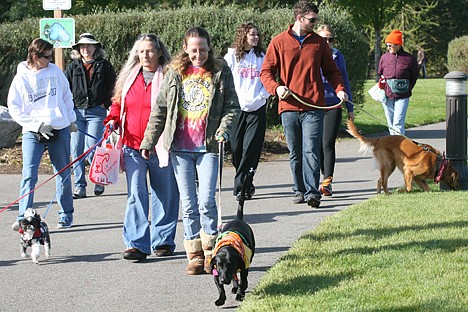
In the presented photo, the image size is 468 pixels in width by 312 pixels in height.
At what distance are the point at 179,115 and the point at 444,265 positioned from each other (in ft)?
7.45

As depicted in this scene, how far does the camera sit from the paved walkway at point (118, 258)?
20.1 feet

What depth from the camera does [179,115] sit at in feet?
22.1

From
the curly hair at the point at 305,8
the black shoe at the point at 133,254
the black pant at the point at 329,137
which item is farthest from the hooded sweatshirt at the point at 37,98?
the black pant at the point at 329,137

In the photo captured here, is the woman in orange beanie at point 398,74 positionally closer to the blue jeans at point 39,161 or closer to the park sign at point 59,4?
the park sign at point 59,4

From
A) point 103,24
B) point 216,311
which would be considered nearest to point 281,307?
point 216,311

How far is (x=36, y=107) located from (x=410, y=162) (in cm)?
435

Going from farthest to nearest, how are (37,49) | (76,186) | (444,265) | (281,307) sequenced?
(76,186) → (37,49) → (444,265) → (281,307)

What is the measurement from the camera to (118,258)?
7594mm

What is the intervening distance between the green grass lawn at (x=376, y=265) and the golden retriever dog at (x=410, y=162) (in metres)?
1.10

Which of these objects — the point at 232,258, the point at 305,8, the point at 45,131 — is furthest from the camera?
the point at 305,8

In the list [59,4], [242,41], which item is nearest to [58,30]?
[59,4]

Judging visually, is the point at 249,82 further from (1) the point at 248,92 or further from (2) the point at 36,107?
(2) the point at 36,107

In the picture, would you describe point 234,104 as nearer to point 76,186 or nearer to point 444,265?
point 444,265

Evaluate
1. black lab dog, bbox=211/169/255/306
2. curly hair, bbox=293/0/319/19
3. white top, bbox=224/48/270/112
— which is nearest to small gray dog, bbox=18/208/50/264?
black lab dog, bbox=211/169/255/306
